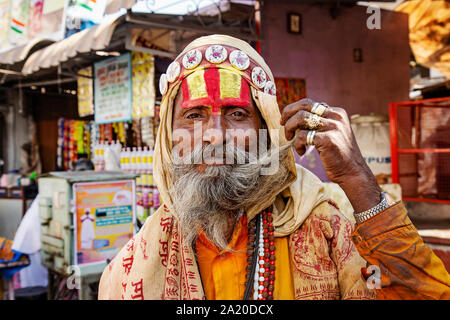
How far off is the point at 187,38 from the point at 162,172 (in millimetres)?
2957

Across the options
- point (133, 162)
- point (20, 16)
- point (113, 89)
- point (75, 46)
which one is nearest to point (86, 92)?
point (113, 89)

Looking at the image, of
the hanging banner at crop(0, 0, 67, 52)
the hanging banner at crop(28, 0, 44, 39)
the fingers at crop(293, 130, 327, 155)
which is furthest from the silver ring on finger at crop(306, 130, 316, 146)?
the hanging banner at crop(28, 0, 44, 39)

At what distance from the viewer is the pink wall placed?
4633 millimetres

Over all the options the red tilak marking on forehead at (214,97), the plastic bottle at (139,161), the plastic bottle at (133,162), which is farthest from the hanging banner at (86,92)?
the red tilak marking on forehead at (214,97)

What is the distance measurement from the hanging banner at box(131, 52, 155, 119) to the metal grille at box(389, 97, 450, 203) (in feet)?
11.3

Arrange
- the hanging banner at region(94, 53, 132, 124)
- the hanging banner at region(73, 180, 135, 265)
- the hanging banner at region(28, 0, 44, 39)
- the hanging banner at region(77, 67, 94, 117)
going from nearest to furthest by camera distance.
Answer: the hanging banner at region(28, 0, 44, 39)
the hanging banner at region(73, 180, 135, 265)
the hanging banner at region(94, 53, 132, 124)
the hanging banner at region(77, 67, 94, 117)

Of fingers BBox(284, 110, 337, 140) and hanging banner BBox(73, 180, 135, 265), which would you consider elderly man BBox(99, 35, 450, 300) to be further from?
hanging banner BBox(73, 180, 135, 265)

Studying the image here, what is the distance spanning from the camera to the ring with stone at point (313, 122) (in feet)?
3.75

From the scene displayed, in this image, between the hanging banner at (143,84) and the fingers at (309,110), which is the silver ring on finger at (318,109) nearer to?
the fingers at (309,110)

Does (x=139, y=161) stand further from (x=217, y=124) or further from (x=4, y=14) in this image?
(x=217, y=124)

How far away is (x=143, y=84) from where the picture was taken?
5117 mm

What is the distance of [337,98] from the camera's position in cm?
490
